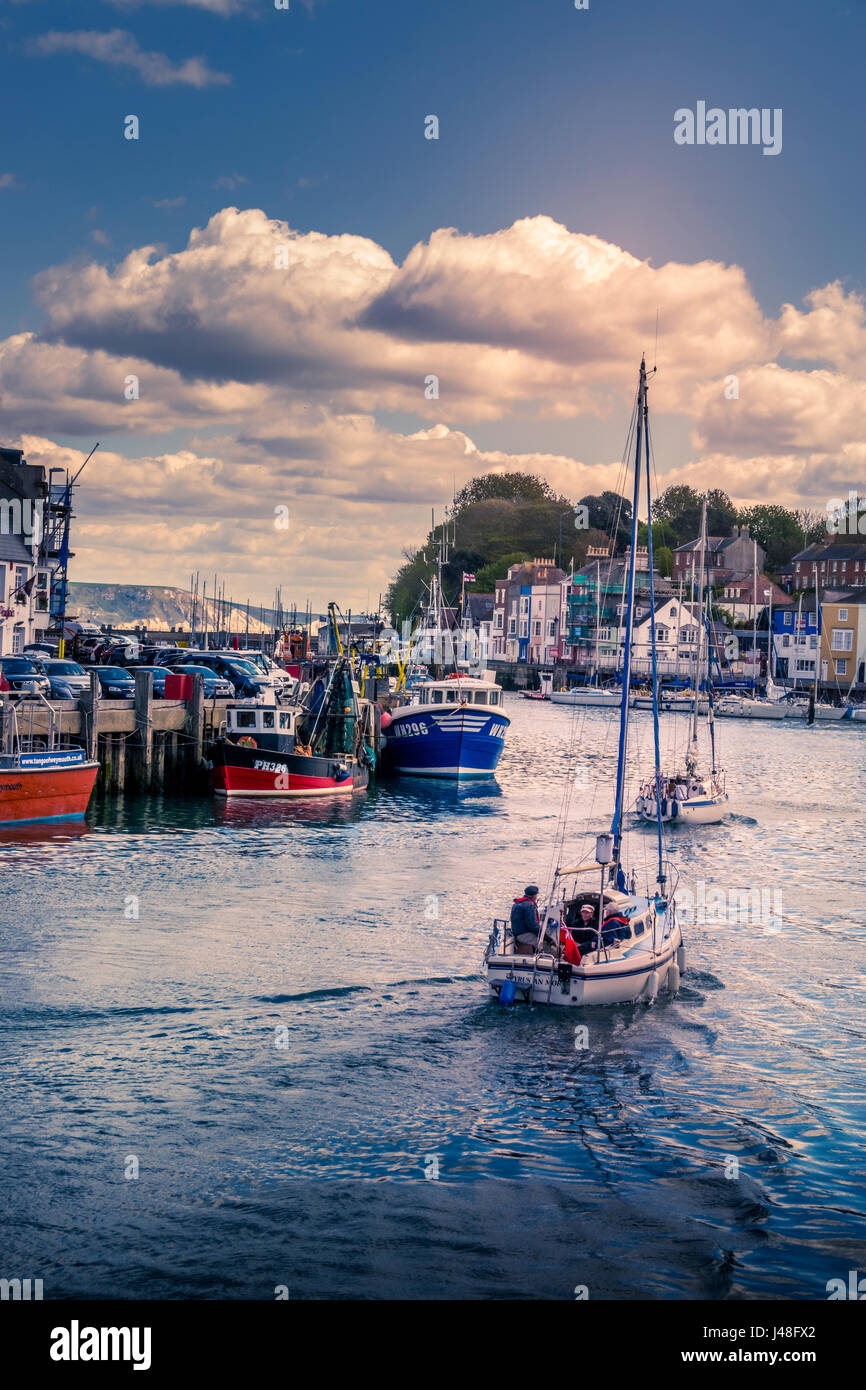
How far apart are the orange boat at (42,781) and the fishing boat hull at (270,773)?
8491 mm

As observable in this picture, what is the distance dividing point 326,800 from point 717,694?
261ft

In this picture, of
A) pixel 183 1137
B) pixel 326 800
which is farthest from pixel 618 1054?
pixel 326 800

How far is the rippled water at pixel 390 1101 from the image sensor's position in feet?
42.7

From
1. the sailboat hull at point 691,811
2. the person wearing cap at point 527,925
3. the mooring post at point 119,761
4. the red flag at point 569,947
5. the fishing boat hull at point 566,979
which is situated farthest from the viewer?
the sailboat hull at point 691,811

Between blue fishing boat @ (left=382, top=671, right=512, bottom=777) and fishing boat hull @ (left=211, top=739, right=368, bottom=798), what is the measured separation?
376 inches

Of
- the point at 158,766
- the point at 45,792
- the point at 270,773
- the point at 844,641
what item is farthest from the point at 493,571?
the point at 45,792

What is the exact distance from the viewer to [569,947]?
816 inches

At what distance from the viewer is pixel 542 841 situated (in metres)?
41.5

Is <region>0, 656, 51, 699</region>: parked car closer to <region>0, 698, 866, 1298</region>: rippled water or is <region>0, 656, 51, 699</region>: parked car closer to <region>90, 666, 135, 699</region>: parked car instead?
<region>90, 666, 135, 699</region>: parked car

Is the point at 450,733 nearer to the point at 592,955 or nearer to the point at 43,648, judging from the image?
the point at 43,648
